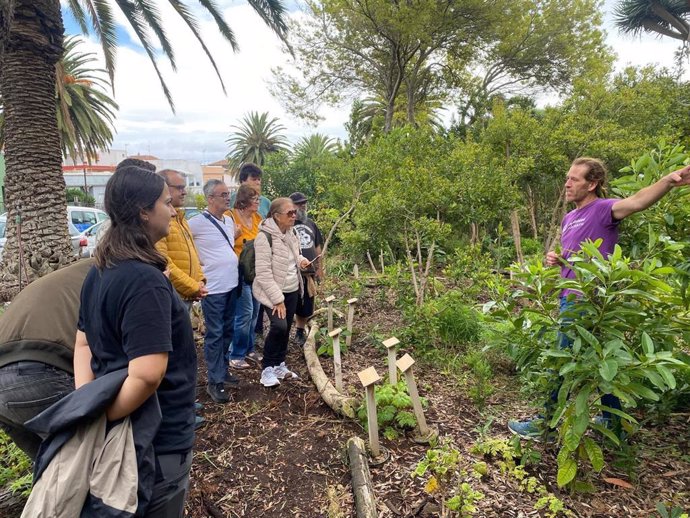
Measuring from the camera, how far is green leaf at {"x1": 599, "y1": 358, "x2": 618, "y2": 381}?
6.15 feet

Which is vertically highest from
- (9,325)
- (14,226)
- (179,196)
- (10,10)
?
(10,10)

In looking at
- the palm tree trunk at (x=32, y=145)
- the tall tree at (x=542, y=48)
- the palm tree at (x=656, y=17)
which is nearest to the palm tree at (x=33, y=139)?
the palm tree trunk at (x=32, y=145)

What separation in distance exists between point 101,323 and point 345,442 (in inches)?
87.4

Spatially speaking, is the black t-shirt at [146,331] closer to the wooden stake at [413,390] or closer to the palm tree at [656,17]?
the wooden stake at [413,390]

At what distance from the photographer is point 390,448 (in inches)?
116

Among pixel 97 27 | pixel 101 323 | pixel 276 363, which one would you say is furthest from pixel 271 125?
pixel 101 323

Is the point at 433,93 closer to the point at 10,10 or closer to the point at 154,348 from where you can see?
the point at 10,10

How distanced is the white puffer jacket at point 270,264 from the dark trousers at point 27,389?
6.65ft

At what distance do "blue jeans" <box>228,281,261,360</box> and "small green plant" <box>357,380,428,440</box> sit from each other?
176 centimetres

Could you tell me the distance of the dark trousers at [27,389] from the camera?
175 cm

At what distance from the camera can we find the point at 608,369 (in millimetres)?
1916

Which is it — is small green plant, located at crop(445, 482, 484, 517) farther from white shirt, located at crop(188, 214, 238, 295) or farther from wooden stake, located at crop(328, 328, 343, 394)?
white shirt, located at crop(188, 214, 238, 295)

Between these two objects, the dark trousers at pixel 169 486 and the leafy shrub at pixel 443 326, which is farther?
the leafy shrub at pixel 443 326

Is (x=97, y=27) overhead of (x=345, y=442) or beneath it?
overhead
